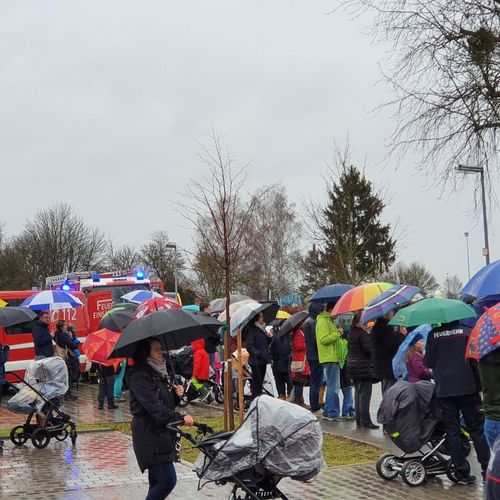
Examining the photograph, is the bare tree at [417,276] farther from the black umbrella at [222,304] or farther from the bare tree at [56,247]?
the black umbrella at [222,304]

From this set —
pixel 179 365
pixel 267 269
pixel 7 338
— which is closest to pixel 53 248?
pixel 267 269

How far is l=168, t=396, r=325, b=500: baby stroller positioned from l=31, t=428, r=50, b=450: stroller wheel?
21.4 ft

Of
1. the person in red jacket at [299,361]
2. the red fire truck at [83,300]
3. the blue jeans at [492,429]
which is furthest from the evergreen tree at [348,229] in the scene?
the blue jeans at [492,429]

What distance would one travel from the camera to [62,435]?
41.8 feet

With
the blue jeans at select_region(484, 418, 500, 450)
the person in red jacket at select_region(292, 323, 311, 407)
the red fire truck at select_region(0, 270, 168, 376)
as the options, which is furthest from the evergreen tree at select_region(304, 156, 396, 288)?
the blue jeans at select_region(484, 418, 500, 450)

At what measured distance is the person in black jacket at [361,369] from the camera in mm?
12836

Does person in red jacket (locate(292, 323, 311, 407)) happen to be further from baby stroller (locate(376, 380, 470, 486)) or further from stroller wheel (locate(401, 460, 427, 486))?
stroller wheel (locate(401, 460, 427, 486))

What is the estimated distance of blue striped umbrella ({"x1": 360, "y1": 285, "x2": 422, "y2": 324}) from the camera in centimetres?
1166

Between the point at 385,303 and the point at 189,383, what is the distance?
6095 millimetres

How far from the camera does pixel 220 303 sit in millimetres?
19578

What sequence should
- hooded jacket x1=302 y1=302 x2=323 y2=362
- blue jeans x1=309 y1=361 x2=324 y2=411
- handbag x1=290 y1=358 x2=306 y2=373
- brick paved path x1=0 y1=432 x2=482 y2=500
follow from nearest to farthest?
brick paved path x1=0 y1=432 x2=482 y2=500 → hooded jacket x1=302 y1=302 x2=323 y2=362 → blue jeans x1=309 y1=361 x2=324 y2=411 → handbag x1=290 y1=358 x2=306 y2=373

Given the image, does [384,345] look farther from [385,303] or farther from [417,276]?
[417,276]

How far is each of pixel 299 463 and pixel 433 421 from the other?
343cm

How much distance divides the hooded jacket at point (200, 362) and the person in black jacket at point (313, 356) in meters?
2.48
